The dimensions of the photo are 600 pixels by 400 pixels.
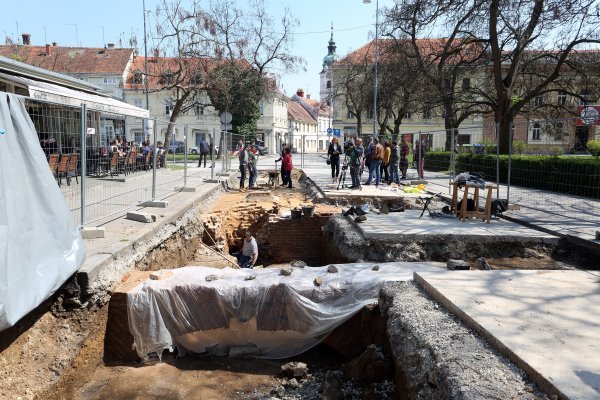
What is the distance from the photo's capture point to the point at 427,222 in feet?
30.8

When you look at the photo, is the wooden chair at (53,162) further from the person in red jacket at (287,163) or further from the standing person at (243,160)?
the person in red jacket at (287,163)

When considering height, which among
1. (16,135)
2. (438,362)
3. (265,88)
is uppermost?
(265,88)

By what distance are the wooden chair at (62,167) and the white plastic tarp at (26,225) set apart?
84 centimetres

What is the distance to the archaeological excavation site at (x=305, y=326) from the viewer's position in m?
3.56

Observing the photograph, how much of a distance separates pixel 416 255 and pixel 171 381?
4.35 m

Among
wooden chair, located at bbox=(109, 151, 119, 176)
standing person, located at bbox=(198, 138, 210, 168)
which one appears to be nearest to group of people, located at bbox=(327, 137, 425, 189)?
standing person, located at bbox=(198, 138, 210, 168)

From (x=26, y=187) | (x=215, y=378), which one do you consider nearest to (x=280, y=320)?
(x=215, y=378)

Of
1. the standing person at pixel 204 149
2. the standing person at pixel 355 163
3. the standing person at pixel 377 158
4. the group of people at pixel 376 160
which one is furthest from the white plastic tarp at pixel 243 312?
the standing person at pixel 204 149

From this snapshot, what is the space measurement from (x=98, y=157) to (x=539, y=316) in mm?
5903

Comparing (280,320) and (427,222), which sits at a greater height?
(427,222)

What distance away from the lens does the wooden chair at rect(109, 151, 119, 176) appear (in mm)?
7645

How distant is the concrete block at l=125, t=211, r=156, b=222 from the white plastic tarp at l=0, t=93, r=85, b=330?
3124 millimetres

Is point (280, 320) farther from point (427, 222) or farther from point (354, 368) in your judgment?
point (427, 222)

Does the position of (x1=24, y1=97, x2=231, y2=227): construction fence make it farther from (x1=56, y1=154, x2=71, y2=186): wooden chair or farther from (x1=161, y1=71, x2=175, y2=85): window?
(x1=161, y1=71, x2=175, y2=85): window
